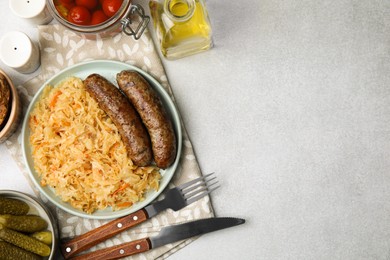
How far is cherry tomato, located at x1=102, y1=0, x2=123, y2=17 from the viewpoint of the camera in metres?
2.74

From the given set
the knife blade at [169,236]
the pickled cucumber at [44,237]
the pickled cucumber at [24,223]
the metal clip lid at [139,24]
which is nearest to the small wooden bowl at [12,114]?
the pickled cucumber at [24,223]

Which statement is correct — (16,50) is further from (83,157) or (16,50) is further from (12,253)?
(12,253)

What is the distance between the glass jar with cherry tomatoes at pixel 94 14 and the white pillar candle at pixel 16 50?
0.29 m

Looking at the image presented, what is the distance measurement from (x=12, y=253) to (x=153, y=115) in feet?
3.51

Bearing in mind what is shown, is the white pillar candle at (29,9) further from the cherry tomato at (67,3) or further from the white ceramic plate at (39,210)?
the white ceramic plate at (39,210)

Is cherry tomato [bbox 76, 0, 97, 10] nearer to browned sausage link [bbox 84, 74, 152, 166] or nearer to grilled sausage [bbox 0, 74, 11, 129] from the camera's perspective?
browned sausage link [bbox 84, 74, 152, 166]

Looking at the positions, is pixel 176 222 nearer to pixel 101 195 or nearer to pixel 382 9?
pixel 101 195

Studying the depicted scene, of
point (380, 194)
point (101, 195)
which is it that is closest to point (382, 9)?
point (380, 194)

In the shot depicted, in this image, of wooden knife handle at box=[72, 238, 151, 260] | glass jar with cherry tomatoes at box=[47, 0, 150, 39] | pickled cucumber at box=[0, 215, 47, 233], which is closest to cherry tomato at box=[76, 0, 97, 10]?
glass jar with cherry tomatoes at box=[47, 0, 150, 39]

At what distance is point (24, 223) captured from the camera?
2787mm

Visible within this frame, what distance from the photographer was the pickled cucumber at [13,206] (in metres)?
2.76

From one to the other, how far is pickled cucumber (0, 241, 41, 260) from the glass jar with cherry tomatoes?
124 cm

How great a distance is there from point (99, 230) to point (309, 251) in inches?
49.2

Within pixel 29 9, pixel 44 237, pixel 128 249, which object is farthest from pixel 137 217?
pixel 29 9
